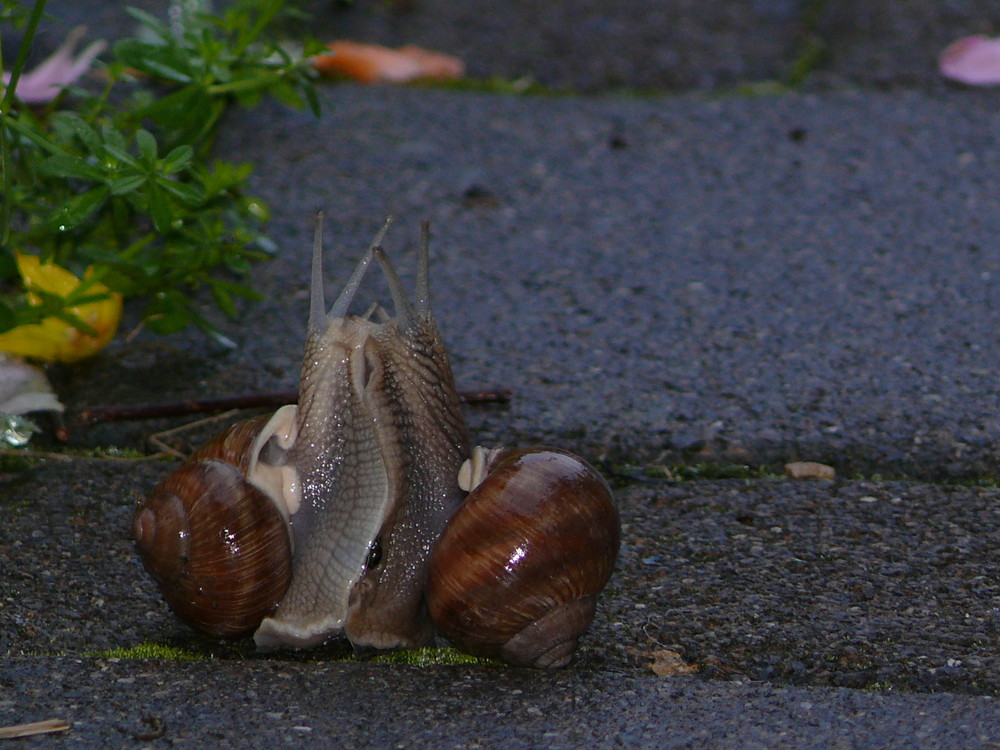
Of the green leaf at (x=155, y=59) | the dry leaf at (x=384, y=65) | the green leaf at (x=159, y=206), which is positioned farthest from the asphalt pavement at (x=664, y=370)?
the green leaf at (x=155, y=59)

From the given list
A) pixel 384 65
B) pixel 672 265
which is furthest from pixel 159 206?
pixel 384 65

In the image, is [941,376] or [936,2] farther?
[936,2]

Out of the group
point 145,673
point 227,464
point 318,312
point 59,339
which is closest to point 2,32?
point 59,339

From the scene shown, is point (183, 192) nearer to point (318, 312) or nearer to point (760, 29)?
point (318, 312)

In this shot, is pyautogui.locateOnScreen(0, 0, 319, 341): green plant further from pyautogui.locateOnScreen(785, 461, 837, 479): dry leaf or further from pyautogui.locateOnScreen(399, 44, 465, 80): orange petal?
pyautogui.locateOnScreen(399, 44, 465, 80): orange petal

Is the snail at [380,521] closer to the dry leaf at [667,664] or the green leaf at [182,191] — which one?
the dry leaf at [667,664]
